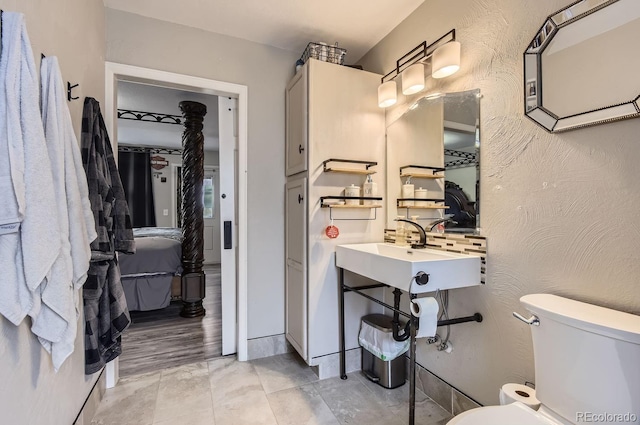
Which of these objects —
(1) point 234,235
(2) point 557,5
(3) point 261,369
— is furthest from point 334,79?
(3) point 261,369

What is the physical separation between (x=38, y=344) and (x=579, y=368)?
1.86m

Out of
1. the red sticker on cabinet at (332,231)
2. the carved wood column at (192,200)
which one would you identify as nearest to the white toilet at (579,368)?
the red sticker on cabinet at (332,231)

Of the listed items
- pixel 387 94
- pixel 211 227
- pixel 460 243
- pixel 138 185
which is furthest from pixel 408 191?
pixel 138 185

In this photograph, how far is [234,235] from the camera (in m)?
2.50

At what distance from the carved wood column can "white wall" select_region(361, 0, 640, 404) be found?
232 cm

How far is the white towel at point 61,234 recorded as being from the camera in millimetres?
1056

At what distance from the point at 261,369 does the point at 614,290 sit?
6.85 ft

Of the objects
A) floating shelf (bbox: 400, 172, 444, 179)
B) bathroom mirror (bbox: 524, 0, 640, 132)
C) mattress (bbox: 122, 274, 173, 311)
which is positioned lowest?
Result: mattress (bbox: 122, 274, 173, 311)

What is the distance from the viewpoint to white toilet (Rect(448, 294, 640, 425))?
90cm

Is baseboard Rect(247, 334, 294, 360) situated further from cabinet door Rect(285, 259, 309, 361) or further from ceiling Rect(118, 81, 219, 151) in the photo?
ceiling Rect(118, 81, 219, 151)

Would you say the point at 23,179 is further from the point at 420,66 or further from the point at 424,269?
the point at 420,66

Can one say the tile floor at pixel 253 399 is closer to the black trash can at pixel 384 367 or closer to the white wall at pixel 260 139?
the black trash can at pixel 384 367

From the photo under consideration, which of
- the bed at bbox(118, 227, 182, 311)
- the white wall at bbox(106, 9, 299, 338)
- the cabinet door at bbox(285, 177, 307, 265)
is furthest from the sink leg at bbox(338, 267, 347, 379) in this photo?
the bed at bbox(118, 227, 182, 311)

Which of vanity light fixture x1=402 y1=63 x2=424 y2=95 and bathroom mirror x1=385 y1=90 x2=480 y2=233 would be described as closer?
bathroom mirror x1=385 y1=90 x2=480 y2=233
